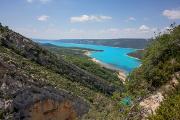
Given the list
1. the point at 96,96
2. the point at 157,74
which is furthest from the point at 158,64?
the point at 96,96

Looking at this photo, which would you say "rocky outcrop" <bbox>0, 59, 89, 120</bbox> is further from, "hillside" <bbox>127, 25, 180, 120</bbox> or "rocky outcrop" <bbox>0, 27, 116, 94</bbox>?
"rocky outcrop" <bbox>0, 27, 116, 94</bbox>

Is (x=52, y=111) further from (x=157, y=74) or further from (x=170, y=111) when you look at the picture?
(x=170, y=111)

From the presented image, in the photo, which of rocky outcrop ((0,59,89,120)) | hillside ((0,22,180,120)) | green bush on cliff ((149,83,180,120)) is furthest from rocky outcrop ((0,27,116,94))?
green bush on cliff ((149,83,180,120))

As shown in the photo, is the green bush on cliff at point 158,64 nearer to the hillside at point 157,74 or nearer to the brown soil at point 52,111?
the hillside at point 157,74

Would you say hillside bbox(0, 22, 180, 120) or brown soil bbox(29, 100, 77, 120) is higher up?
hillside bbox(0, 22, 180, 120)

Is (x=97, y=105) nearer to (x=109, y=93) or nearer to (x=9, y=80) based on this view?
(x=9, y=80)

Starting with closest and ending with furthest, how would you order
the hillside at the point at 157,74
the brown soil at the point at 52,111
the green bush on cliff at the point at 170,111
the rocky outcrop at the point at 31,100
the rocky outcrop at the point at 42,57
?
the green bush on cliff at the point at 170,111 < the hillside at the point at 157,74 < the rocky outcrop at the point at 31,100 < the brown soil at the point at 52,111 < the rocky outcrop at the point at 42,57

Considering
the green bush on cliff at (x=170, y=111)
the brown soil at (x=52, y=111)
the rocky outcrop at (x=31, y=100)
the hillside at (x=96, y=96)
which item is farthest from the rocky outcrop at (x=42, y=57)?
the green bush on cliff at (x=170, y=111)

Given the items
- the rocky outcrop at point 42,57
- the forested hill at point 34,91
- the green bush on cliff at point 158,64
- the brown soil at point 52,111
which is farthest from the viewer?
the rocky outcrop at point 42,57
